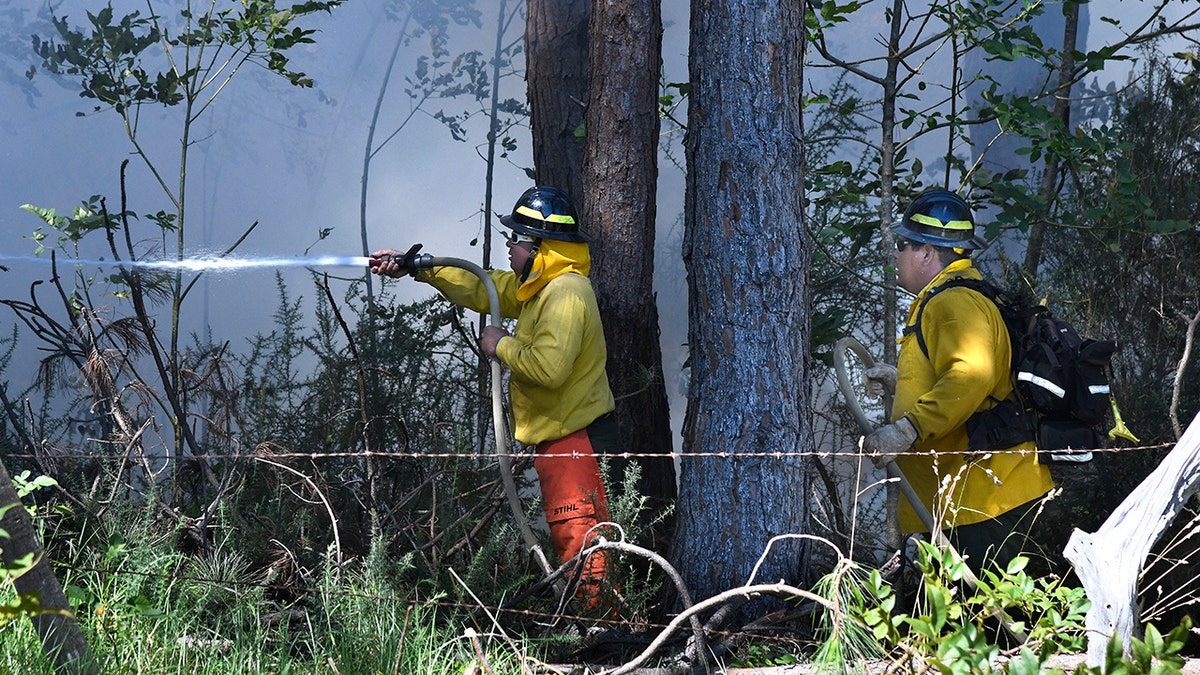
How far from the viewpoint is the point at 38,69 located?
5.94 m

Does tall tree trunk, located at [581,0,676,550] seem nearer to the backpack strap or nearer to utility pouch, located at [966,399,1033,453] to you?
the backpack strap

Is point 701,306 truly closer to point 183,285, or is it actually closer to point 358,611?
point 358,611

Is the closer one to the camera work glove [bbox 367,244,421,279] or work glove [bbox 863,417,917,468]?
work glove [bbox 863,417,917,468]

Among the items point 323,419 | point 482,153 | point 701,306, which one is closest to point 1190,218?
point 701,306

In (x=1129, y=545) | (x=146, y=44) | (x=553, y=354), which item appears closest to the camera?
(x=1129, y=545)

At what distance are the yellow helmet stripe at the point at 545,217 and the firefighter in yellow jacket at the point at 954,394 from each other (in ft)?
4.03

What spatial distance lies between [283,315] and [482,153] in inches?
61.0

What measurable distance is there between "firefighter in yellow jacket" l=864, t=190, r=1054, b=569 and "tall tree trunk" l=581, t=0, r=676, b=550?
4.09 feet

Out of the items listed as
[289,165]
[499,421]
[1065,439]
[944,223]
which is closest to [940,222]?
[944,223]

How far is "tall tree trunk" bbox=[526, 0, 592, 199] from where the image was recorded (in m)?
5.31

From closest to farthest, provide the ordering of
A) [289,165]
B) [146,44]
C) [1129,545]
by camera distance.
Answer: [1129,545], [146,44], [289,165]

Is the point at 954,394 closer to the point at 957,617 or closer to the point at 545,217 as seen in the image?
the point at 957,617

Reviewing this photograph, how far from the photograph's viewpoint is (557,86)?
533 cm

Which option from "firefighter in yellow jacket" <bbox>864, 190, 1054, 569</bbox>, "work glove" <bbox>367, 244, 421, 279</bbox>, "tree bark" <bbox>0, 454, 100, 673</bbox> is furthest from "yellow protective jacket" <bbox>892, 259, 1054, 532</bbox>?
"tree bark" <bbox>0, 454, 100, 673</bbox>
